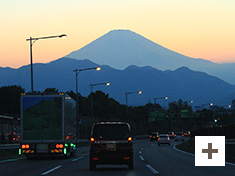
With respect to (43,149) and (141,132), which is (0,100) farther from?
(43,149)

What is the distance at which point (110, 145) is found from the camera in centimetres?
2014

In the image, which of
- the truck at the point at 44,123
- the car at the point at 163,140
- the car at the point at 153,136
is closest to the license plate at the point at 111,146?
the truck at the point at 44,123

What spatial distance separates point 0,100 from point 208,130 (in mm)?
74448

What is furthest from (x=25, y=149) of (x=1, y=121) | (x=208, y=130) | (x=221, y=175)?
(x=208, y=130)

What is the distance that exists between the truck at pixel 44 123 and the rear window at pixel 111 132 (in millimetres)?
6846

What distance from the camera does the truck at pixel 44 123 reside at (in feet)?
88.5

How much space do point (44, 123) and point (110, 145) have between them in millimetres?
7868

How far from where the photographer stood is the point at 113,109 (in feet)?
544

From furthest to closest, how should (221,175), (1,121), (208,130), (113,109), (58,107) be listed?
(113,109)
(208,130)
(1,121)
(58,107)
(221,175)

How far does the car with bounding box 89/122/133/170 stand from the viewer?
790 inches

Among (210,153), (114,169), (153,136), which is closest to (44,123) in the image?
(114,169)

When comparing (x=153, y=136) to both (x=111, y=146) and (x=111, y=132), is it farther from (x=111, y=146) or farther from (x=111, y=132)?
(x=111, y=146)

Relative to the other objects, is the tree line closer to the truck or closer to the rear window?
the truck

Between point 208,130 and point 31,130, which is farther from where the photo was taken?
point 208,130
